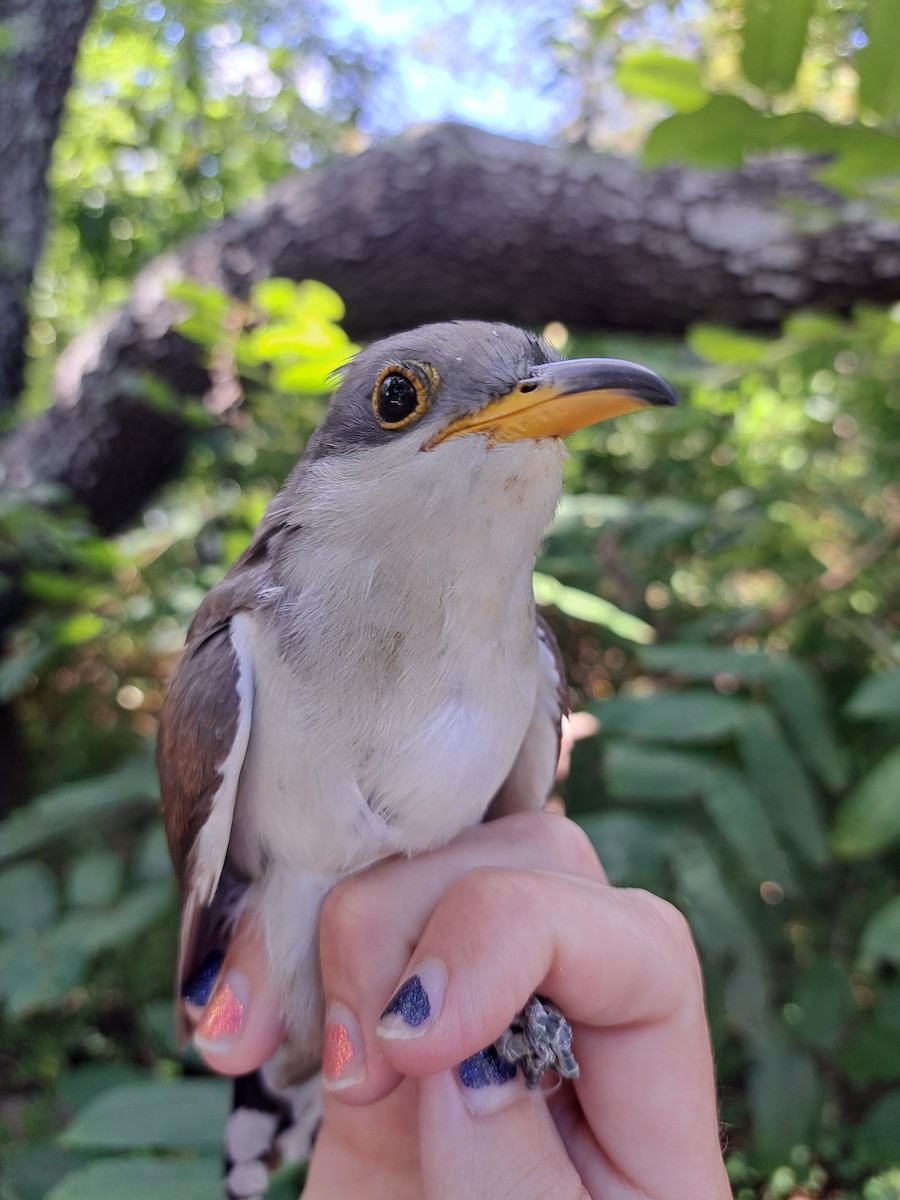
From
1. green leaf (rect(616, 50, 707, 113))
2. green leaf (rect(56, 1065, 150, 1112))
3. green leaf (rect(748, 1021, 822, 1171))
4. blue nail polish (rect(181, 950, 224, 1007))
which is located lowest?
green leaf (rect(56, 1065, 150, 1112))

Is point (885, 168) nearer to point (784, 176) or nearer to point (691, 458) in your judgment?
point (691, 458)

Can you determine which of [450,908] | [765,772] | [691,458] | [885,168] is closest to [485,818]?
[450,908]

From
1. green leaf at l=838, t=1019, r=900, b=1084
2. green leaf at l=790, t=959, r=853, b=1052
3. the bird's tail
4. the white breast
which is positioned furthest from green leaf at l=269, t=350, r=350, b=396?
green leaf at l=838, t=1019, r=900, b=1084

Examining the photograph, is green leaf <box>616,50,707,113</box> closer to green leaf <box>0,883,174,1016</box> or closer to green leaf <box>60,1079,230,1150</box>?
green leaf <box>0,883,174,1016</box>

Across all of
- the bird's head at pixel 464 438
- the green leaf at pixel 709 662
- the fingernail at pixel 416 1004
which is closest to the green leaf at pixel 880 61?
the bird's head at pixel 464 438

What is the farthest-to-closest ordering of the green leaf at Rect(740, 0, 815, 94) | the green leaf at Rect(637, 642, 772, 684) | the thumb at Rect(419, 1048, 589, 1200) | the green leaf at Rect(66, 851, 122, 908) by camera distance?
the green leaf at Rect(66, 851, 122, 908) → the green leaf at Rect(637, 642, 772, 684) → the green leaf at Rect(740, 0, 815, 94) → the thumb at Rect(419, 1048, 589, 1200)
